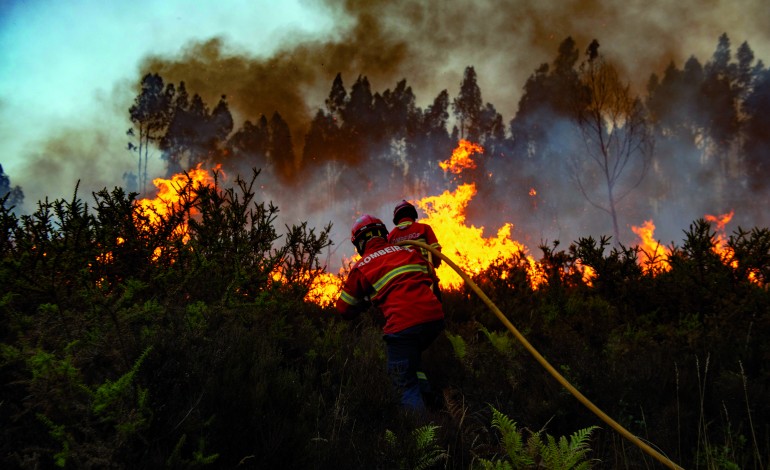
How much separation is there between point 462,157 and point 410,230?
3374cm

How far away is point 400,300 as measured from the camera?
3.97 m

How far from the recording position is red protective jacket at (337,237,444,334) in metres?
3.92

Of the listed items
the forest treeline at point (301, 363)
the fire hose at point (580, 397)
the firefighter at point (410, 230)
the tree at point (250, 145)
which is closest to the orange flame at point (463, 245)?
the forest treeline at point (301, 363)

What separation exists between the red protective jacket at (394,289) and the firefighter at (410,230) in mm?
954

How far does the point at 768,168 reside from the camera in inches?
1436

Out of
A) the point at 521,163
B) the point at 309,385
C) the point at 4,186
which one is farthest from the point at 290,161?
the point at 309,385

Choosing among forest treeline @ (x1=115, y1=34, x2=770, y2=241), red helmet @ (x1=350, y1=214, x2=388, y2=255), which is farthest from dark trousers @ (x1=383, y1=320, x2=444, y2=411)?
forest treeline @ (x1=115, y1=34, x2=770, y2=241)

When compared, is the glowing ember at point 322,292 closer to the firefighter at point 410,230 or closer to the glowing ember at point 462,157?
the firefighter at point 410,230

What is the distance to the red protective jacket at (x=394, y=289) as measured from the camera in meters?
3.92

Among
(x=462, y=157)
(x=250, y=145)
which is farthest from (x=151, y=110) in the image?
(x=462, y=157)

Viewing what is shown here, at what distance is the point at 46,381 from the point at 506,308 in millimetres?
5901

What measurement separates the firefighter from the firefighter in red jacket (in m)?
0.95

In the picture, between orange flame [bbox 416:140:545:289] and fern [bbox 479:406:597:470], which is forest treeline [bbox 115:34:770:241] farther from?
fern [bbox 479:406:597:470]

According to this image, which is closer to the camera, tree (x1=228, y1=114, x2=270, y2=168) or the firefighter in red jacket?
the firefighter in red jacket
